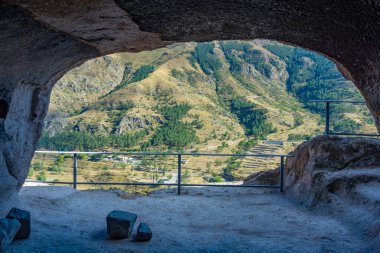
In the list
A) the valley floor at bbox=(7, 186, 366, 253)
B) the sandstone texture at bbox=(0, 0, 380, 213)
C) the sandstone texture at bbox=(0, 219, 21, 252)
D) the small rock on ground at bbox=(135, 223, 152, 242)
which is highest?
the sandstone texture at bbox=(0, 0, 380, 213)

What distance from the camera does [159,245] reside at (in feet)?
13.8

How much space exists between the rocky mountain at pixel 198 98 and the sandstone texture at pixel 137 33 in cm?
2934

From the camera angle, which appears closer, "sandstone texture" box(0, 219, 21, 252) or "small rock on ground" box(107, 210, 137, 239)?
"sandstone texture" box(0, 219, 21, 252)

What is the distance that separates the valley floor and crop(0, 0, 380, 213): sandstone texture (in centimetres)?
91

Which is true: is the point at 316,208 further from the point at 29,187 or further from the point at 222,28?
the point at 29,187

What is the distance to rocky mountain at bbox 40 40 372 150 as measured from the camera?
159 ft

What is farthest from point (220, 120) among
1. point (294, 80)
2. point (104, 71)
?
point (104, 71)

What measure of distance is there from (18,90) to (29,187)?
10.0 feet

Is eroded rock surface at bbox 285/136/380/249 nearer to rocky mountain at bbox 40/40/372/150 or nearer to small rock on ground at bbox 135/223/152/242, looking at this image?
small rock on ground at bbox 135/223/152/242

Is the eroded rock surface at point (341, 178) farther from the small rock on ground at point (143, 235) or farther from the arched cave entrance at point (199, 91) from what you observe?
the arched cave entrance at point (199, 91)

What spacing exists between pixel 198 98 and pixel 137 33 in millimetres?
59349

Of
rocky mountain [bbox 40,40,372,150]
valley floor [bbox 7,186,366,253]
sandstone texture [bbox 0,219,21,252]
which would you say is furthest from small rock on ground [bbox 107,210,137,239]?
rocky mountain [bbox 40,40,372,150]

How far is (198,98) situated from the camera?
6338 cm

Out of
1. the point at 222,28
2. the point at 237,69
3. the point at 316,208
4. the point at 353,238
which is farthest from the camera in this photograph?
the point at 237,69
